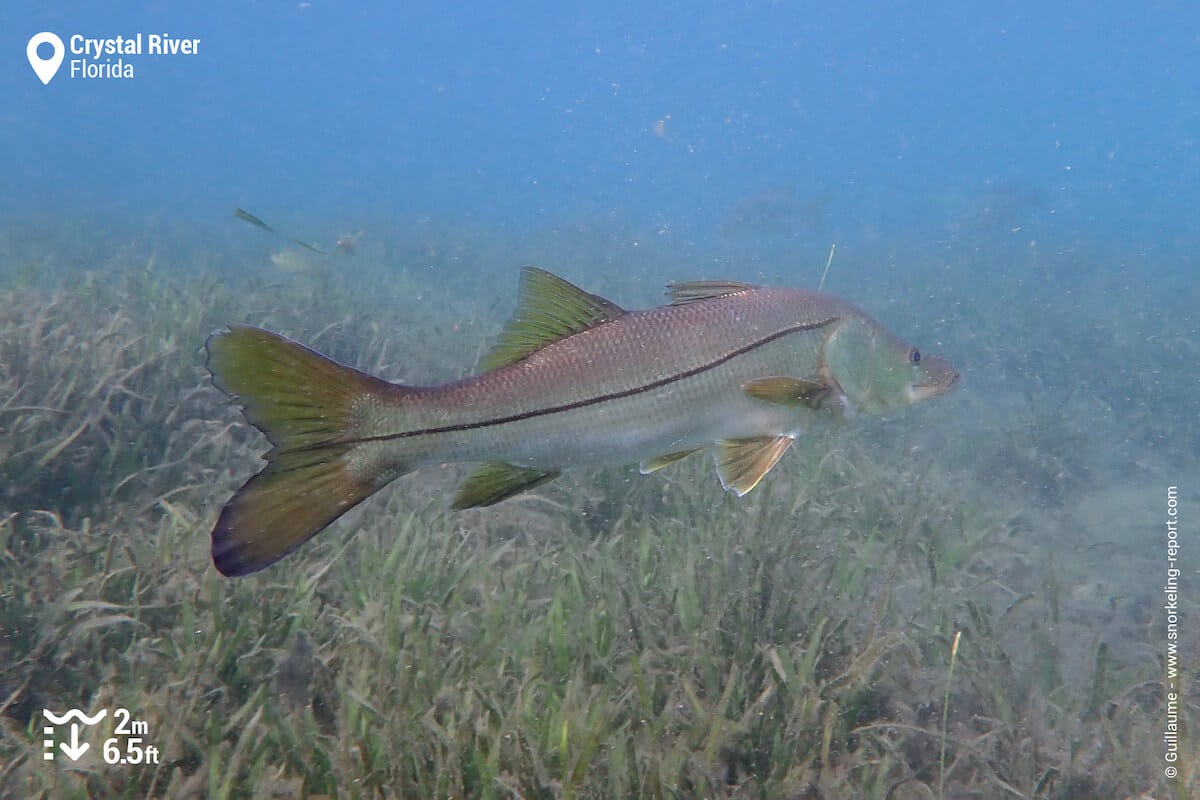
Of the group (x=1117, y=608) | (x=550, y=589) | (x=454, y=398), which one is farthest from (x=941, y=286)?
(x=454, y=398)

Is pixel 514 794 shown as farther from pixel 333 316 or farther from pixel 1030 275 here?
pixel 1030 275

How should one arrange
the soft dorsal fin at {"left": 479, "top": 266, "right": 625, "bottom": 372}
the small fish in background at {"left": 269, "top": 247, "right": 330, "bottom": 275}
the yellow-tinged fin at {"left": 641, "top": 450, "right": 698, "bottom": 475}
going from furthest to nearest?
the small fish in background at {"left": 269, "top": 247, "right": 330, "bottom": 275}
the yellow-tinged fin at {"left": 641, "top": 450, "right": 698, "bottom": 475}
the soft dorsal fin at {"left": 479, "top": 266, "right": 625, "bottom": 372}

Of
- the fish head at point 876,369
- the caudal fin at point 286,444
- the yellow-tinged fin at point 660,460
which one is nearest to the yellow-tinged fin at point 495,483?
the caudal fin at point 286,444

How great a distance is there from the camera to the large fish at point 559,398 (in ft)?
6.26

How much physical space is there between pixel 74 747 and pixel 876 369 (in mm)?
3469

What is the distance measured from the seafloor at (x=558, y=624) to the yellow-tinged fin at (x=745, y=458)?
2.83ft

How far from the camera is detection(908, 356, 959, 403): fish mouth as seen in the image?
2.80 meters

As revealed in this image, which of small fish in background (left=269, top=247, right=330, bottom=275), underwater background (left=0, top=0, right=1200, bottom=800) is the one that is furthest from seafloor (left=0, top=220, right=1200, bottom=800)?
small fish in background (left=269, top=247, right=330, bottom=275)

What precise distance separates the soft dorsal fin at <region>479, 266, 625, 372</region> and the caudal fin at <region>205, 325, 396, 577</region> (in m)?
0.47

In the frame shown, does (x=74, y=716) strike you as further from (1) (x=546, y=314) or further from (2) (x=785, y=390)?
(2) (x=785, y=390)

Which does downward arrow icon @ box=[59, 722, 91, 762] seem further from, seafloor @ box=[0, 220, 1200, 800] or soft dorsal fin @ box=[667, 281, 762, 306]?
soft dorsal fin @ box=[667, 281, 762, 306]

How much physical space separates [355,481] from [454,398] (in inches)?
15.4

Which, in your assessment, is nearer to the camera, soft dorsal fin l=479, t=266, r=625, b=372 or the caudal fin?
the caudal fin

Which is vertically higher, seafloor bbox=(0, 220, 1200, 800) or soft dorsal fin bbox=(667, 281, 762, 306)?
soft dorsal fin bbox=(667, 281, 762, 306)
